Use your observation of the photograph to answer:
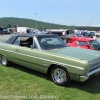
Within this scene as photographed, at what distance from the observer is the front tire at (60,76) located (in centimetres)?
449

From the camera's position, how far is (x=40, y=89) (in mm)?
4434

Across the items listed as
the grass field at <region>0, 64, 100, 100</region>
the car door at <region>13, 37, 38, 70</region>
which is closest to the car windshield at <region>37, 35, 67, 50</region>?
the car door at <region>13, 37, 38, 70</region>

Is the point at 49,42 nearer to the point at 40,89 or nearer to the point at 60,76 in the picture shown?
the point at 60,76

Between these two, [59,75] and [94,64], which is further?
[59,75]

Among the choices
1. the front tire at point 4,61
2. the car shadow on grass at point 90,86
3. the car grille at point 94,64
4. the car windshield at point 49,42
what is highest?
the car windshield at point 49,42

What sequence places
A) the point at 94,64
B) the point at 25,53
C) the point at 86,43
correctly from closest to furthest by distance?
the point at 94,64 → the point at 25,53 → the point at 86,43

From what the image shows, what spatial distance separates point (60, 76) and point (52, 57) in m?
0.63

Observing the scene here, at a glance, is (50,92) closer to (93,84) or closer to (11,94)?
(11,94)

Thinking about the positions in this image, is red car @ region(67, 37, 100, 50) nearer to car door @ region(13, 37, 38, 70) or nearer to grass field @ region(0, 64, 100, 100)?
grass field @ region(0, 64, 100, 100)

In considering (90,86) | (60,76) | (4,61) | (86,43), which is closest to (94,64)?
(90,86)

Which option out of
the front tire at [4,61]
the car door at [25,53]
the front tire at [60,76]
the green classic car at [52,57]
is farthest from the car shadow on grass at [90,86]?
the front tire at [4,61]

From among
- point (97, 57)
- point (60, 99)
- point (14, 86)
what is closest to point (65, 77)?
point (60, 99)

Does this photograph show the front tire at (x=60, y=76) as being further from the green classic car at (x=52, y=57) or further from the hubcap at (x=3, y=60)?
the hubcap at (x=3, y=60)

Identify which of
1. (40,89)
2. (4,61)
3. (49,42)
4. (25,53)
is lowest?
(40,89)
